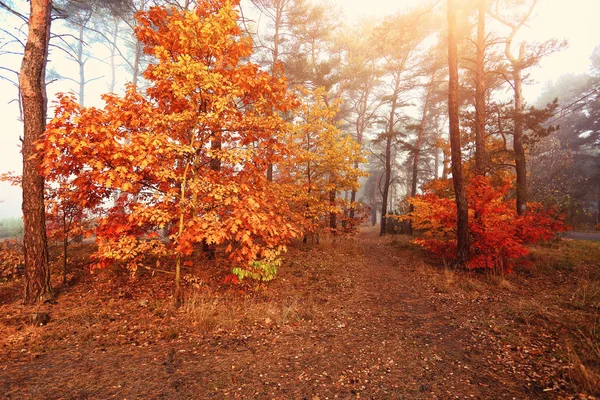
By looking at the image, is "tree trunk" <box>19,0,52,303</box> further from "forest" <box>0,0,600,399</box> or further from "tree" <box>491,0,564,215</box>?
"tree" <box>491,0,564,215</box>

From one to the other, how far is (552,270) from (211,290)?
10364 mm

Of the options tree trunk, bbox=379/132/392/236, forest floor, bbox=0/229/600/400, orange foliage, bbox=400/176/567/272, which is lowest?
forest floor, bbox=0/229/600/400

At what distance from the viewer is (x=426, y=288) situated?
7141 mm

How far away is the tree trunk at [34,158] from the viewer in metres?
5.21

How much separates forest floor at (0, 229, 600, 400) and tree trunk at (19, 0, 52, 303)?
0.58 m

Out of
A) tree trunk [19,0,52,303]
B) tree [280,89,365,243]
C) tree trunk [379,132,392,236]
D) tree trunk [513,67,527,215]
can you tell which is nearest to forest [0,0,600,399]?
tree trunk [19,0,52,303]

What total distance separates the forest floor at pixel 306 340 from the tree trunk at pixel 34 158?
585mm

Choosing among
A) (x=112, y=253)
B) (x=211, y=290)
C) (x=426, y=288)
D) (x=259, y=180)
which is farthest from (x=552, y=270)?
(x=112, y=253)

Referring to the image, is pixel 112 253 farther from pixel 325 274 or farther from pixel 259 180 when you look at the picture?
pixel 325 274

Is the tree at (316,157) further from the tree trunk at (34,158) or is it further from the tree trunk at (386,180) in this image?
the tree trunk at (34,158)

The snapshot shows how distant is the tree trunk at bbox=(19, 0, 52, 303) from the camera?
17.1 ft

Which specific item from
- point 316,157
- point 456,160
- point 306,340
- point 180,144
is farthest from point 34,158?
point 456,160

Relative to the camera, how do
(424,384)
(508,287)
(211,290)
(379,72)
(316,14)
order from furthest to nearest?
(379,72)
(316,14)
(508,287)
(211,290)
(424,384)

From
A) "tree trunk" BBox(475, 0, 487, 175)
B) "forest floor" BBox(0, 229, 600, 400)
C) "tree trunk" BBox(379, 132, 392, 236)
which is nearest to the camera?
"forest floor" BBox(0, 229, 600, 400)
